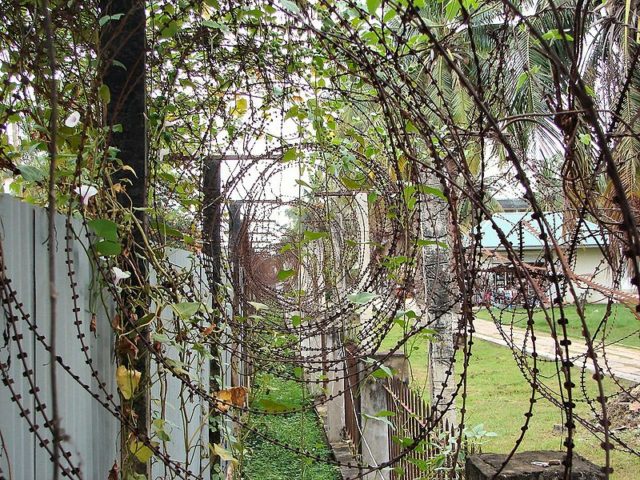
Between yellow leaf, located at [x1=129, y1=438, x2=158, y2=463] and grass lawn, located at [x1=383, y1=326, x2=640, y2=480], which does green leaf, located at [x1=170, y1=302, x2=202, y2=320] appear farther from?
grass lawn, located at [x1=383, y1=326, x2=640, y2=480]

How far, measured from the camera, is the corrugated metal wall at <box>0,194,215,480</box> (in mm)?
1327

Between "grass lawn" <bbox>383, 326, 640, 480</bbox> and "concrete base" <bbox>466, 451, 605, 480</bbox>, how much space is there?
9.83ft

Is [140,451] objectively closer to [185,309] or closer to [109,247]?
[185,309]

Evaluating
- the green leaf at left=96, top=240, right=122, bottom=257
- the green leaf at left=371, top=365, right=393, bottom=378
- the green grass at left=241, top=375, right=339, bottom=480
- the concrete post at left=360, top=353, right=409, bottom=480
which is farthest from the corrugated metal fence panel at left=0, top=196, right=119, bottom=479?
the green grass at left=241, top=375, right=339, bottom=480

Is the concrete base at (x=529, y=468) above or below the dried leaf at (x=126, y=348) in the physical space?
below

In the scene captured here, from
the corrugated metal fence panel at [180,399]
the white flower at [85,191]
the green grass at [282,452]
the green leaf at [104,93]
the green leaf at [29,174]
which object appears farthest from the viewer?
the green grass at [282,452]

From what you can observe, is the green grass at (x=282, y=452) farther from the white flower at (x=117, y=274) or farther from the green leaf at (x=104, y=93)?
the green leaf at (x=104, y=93)

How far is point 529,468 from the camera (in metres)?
1.69

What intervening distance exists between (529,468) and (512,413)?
26.5 ft

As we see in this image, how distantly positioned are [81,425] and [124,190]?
68cm

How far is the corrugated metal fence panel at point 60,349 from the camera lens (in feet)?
4.43

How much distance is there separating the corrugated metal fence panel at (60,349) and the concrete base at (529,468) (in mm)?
1045

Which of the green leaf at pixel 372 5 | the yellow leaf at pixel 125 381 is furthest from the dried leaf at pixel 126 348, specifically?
the green leaf at pixel 372 5

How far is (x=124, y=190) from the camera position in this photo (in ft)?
6.05
